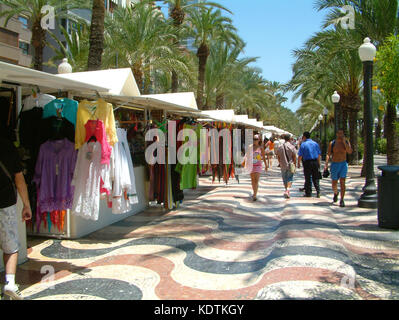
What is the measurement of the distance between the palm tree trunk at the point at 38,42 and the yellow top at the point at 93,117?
12941 mm

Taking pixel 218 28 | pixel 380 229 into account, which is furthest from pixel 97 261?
pixel 218 28

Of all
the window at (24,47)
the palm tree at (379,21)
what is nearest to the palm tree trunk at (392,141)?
the palm tree at (379,21)

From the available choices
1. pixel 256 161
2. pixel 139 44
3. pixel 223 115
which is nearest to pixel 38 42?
pixel 139 44

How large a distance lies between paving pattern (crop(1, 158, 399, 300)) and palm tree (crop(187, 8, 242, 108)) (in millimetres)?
13391

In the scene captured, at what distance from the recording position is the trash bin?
627cm

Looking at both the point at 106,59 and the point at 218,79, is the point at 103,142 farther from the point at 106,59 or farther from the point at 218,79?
the point at 218,79

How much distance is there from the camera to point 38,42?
16.5m

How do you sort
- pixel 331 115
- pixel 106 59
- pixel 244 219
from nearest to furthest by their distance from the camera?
1. pixel 244 219
2. pixel 106 59
3. pixel 331 115

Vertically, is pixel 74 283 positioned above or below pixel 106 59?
below

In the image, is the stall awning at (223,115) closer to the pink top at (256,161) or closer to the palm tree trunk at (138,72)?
the pink top at (256,161)

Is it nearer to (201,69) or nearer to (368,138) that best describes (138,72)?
(201,69)

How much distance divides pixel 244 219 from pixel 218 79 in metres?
17.9

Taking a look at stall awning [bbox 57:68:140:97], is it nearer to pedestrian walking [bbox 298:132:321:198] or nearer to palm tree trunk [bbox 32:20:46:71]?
pedestrian walking [bbox 298:132:321:198]
